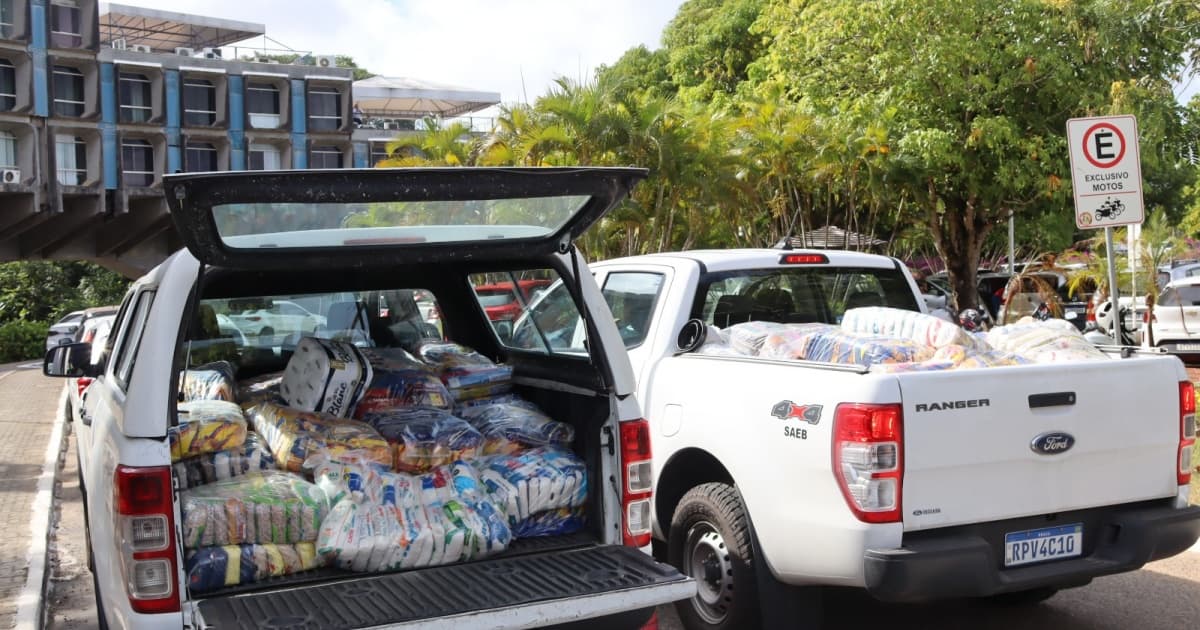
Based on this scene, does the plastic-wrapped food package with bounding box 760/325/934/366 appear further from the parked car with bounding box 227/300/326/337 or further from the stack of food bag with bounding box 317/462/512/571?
the parked car with bounding box 227/300/326/337

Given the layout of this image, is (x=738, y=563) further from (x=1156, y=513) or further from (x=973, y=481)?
(x=1156, y=513)

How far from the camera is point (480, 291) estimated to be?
6070 millimetres

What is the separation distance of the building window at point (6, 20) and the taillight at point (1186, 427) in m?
48.6

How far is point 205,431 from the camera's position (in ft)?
13.1

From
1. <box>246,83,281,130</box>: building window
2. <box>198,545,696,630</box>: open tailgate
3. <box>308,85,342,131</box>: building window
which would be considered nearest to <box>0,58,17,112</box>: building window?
<box>246,83,281,130</box>: building window

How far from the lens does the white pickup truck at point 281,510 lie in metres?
3.39

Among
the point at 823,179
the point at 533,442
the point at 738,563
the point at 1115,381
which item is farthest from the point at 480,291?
the point at 823,179

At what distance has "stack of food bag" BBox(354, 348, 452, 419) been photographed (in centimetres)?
488

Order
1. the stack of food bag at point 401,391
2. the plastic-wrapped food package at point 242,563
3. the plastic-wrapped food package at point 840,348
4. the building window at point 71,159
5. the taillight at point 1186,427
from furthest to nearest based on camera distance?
the building window at point 71,159
the plastic-wrapped food package at point 840,348
the stack of food bag at point 401,391
the taillight at point 1186,427
the plastic-wrapped food package at point 242,563

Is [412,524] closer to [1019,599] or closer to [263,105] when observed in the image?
[1019,599]

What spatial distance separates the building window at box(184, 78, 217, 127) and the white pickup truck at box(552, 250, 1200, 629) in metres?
52.1

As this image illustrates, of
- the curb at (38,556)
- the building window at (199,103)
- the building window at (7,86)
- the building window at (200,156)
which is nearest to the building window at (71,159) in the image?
the building window at (7,86)

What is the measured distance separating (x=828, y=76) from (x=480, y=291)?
714 inches

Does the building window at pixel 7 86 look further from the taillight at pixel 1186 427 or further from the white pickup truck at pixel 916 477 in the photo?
the taillight at pixel 1186 427
